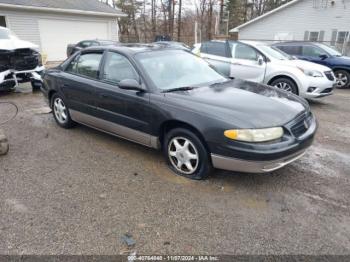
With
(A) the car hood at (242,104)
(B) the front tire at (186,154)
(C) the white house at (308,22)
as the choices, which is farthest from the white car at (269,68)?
(C) the white house at (308,22)

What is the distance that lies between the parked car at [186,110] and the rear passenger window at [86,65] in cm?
2

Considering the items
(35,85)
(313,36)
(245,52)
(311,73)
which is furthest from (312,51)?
(313,36)

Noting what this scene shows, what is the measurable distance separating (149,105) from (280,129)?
161 cm

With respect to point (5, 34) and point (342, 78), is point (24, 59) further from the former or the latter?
point (342, 78)

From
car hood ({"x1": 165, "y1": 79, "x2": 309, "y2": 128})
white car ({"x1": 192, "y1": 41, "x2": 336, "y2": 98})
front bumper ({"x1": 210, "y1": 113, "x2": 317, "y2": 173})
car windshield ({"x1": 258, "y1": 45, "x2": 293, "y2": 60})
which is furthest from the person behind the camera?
car windshield ({"x1": 258, "y1": 45, "x2": 293, "y2": 60})

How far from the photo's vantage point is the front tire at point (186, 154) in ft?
11.6

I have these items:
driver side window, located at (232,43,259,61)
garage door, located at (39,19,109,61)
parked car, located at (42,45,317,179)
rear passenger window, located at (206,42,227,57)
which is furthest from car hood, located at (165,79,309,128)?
garage door, located at (39,19,109,61)

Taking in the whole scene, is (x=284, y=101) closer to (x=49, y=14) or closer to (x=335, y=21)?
(x=49, y=14)

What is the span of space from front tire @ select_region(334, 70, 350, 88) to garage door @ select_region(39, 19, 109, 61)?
15260 mm

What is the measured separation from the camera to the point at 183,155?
3709mm

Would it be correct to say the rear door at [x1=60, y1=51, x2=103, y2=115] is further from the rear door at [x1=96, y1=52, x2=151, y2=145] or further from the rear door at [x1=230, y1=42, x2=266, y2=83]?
the rear door at [x1=230, y1=42, x2=266, y2=83]

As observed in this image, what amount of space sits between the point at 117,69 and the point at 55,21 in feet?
53.3

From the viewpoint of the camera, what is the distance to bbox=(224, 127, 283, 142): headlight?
10.3 feet

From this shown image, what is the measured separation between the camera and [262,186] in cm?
359
